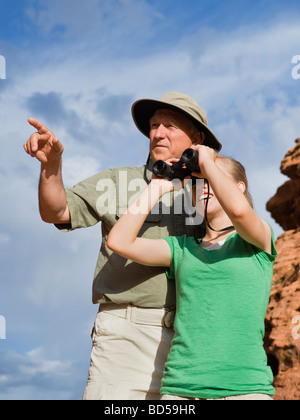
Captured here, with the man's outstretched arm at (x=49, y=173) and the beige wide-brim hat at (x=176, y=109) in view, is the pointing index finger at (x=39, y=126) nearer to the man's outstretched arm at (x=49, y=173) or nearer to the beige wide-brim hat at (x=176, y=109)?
the man's outstretched arm at (x=49, y=173)

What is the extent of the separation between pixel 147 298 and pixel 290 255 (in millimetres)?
8825

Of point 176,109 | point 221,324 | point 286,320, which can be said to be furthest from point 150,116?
point 286,320

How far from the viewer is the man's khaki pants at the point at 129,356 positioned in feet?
12.3

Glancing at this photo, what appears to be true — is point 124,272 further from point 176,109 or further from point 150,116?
point 150,116

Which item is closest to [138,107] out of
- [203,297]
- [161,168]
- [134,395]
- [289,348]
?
[161,168]

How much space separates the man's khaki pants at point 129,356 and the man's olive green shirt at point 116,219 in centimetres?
Result: 11

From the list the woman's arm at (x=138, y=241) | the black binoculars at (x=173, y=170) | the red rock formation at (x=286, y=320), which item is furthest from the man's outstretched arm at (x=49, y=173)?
the red rock formation at (x=286, y=320)

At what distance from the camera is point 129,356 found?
3.88 m

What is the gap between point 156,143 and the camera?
4.32m

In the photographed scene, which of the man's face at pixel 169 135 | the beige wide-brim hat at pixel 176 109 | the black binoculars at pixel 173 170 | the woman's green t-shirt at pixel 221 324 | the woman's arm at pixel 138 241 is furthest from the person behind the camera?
the beige wide-brim hat at pixel 176 109

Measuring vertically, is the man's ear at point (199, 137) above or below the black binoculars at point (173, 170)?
above

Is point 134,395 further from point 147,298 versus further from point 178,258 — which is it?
point 178,258

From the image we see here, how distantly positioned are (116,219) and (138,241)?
55cm
